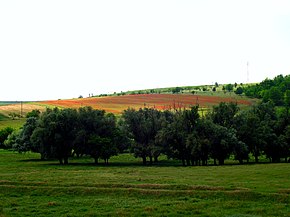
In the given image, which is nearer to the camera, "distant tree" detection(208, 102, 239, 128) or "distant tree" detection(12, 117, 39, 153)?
"distant tree" detection(208, 102, 239, 128)

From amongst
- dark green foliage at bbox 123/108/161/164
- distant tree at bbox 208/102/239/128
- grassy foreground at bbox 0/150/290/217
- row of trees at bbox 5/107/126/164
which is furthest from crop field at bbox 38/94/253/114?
grassy foreground at bbox 0/150/290/217

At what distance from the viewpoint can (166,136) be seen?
81.1m

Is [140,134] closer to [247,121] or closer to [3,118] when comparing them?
[247,121]

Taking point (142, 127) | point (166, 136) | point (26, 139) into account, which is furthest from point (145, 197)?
point (26, 139)

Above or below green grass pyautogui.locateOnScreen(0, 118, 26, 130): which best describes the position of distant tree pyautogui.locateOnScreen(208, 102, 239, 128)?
above

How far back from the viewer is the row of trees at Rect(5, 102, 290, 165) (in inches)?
3127

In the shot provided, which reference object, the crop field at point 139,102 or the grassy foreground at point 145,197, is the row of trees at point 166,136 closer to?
the grassy foreground at point 145,197

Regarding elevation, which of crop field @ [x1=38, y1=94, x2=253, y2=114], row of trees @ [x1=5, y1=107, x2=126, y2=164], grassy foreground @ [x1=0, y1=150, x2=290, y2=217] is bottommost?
grassy foreground @ [x1=0, y1=150, x2=290, y2=217]

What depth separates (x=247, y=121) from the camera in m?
86.4

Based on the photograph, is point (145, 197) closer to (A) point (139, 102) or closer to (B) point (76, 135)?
(B) point (76, 135)

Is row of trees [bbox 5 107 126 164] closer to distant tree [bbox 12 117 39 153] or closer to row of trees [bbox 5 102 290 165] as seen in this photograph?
row of trees [bbox 5 102 290 165]

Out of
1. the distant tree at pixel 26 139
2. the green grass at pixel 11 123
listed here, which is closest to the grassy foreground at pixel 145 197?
the distant tree at pixel 26 139

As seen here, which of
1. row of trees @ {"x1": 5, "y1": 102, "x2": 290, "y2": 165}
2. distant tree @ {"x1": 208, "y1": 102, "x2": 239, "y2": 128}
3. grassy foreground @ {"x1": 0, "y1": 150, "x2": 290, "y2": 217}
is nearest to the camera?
grassy foreground @ {"x1": 0, "y1": 150, "x2": 290, "y2": 217}

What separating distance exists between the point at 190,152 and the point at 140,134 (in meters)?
14.0
